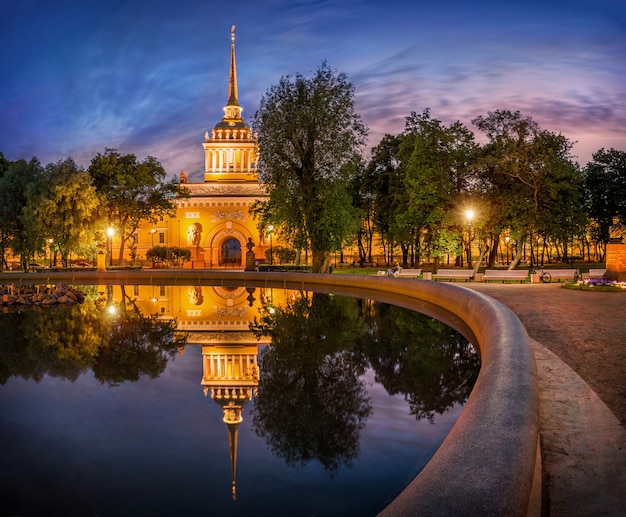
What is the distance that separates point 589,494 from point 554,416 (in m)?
1.81

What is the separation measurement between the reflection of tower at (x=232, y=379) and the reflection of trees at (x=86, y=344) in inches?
37.2

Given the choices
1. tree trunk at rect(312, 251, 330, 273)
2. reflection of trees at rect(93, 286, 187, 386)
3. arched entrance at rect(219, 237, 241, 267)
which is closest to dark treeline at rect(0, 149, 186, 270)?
tree trunk at rect(312, 251, 330, 273)

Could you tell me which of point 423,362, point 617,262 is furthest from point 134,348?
point 617,262

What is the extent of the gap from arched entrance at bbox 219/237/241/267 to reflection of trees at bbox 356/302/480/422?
54398 millimetres

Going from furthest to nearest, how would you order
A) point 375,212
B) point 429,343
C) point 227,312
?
point 375,212 → point 227,312 → point 429,343

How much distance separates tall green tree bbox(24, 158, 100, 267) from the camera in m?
38.6

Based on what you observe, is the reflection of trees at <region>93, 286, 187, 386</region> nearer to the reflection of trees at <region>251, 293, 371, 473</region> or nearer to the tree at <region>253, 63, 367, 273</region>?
the reflection of trees at <region>251, 293, 371, 473</region>

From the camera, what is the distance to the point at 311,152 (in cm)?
3030

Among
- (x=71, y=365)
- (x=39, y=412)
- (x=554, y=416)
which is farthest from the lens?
(x=71, y=365)

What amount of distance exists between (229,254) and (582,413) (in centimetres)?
8130

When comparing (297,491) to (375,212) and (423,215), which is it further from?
(375,212)

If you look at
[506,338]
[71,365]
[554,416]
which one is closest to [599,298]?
[506,338]

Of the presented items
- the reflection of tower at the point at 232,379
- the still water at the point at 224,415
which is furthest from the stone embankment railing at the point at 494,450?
the reflection of tower at the point at 232,379

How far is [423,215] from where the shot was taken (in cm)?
3769
